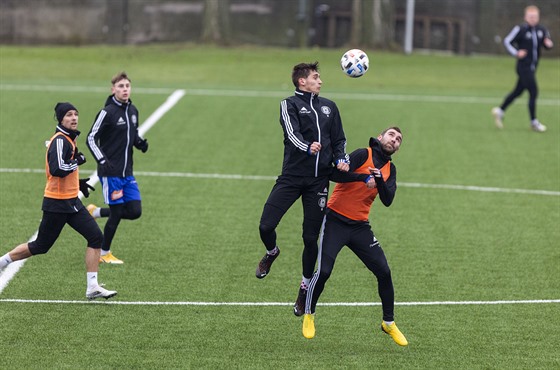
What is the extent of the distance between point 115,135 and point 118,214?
3.71 ft

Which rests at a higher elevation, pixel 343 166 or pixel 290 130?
pixel 290 130

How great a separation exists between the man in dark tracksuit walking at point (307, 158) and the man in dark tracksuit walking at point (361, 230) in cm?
44

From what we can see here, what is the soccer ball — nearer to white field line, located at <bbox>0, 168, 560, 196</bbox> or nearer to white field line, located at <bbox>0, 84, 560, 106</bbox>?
white field line, located at <bbox>0, 168, 560, 196</bbox>

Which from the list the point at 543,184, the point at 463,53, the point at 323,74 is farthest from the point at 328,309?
the point at 463,53

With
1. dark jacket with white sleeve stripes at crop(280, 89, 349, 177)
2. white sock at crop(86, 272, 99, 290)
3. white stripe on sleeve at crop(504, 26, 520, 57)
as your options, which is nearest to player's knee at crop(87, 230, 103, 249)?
white sock at crop(86, 272, 99, 290)

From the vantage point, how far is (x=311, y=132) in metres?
12.4

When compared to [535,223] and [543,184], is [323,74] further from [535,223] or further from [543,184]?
[535,223]

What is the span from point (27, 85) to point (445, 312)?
69.0ft

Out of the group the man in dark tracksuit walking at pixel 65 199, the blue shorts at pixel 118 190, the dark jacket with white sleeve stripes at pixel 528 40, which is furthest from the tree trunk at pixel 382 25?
the man in dark tracksuit walking at pixel 65 199

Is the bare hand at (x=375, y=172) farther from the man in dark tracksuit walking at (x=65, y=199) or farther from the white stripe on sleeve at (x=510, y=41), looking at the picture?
the white stripe on sleeve at (x=510, y=41)

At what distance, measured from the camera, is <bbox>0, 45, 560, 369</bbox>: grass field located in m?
11.9

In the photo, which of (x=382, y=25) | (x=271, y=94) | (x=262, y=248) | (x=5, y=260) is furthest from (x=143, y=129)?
(x=382, y=25)

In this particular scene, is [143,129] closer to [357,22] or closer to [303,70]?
[303,70]

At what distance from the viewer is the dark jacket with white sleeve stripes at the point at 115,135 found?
1468 centimetres
